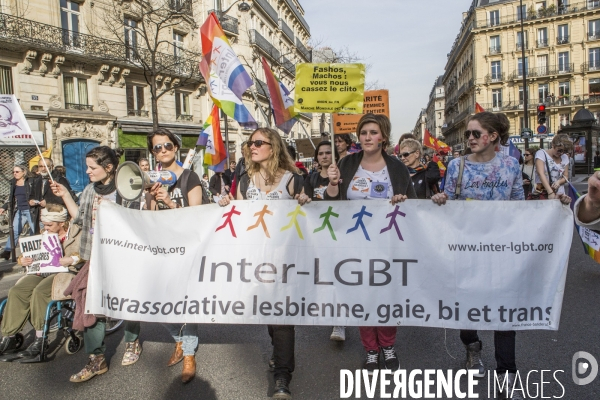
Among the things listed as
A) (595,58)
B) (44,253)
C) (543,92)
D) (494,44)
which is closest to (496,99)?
(543,92)

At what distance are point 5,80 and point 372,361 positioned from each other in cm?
2015

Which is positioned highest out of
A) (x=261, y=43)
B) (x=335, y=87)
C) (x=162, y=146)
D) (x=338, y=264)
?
(x=261, y=43)

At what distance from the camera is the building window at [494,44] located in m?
61.1

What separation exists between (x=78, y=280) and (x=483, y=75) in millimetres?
66911

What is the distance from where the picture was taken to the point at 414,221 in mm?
3342

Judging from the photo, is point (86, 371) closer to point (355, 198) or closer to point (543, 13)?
point (355, 198)

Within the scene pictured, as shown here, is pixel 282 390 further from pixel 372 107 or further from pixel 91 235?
pixel 372 107

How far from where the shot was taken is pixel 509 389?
3057mm

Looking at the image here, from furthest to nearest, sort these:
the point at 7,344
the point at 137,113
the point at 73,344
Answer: the point at 137,113, the point at 73,344, the point at 7,344

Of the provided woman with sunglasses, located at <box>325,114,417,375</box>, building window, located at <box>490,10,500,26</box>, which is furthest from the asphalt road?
building window, located at <box>490,10,500,26</box>

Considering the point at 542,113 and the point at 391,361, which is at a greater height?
the point at 542,113

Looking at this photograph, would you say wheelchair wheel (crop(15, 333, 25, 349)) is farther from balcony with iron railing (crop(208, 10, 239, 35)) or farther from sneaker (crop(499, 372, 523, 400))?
balcony with iron railing (crop(208, 10, 239, 35))

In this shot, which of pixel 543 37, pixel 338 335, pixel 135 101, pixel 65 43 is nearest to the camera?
pixel 338 335

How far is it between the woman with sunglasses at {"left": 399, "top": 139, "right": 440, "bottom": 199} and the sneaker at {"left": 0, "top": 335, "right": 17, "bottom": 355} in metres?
3.91
